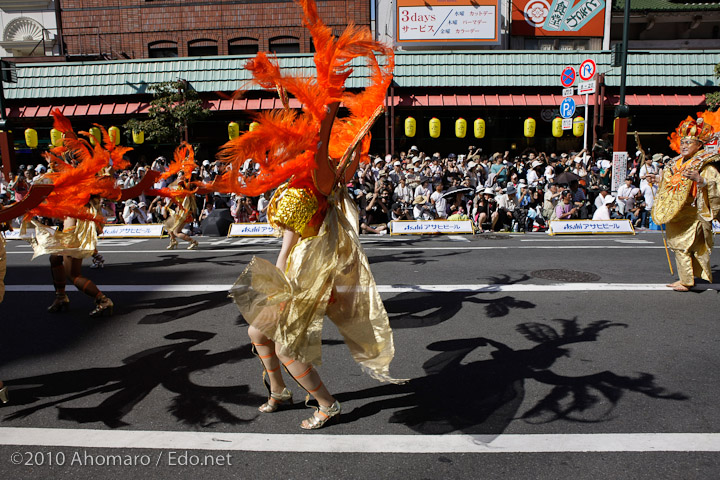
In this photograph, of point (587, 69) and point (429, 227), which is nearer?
point (429, 227)

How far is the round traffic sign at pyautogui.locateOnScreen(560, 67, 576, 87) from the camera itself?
19344 mm

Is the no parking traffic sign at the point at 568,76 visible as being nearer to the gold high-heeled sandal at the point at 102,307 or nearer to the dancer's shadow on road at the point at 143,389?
the gold high-heeled sandal at the point at 102,307

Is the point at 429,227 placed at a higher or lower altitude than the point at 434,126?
lower

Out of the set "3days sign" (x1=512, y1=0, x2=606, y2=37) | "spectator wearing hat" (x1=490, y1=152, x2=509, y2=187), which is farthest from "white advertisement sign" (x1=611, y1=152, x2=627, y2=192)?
"3days sign" (x1=512, y1=0, x2=606, y2=37)

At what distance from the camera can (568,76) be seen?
19.4m

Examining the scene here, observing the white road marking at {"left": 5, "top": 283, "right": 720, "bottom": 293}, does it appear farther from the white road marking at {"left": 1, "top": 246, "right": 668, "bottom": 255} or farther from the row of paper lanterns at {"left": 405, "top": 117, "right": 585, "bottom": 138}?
the row of paper lanterns at {"left": 405, "top": 117, "right": 585, "bottom": 138}

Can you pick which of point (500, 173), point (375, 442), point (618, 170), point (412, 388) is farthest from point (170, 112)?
point (375, 442)

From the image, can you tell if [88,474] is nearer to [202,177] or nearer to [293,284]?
[293,284]

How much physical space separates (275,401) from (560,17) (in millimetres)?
24094

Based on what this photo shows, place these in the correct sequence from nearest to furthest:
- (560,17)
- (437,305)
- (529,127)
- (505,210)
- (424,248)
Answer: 1. (437,305)
2. (424,248)
3. (505,210)
4. (529,127)
5. (560,17)

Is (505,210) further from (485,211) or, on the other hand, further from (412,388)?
(412,388)

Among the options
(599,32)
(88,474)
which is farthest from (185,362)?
(599,32)

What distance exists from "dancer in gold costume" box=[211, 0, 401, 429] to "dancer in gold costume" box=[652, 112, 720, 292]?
4638 mm

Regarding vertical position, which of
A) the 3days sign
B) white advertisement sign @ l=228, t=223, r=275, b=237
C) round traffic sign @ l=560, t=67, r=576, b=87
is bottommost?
white advertisement sign @ l=228, t=223, r=275, b=237
